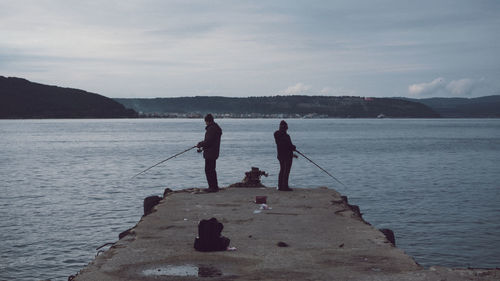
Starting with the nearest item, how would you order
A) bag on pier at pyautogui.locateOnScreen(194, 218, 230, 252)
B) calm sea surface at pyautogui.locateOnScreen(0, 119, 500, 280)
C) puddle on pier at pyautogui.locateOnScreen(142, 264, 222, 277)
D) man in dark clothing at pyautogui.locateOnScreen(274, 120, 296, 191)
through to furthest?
puddle on pier at pyautogui.locateOnScreen(142, 264, 222, 277), bag on pier at pyautogui.locateOnScreen(194, 218, 230, 252), man in dark clothing at pyautogui.locateOnScreen(274, 120, 296, 191), calm sea surface at pyautogui.locateOnScreen(0, 119, 500, 280)

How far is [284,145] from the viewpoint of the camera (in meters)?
14.8

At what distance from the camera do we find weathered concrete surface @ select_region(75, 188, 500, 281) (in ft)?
24.4

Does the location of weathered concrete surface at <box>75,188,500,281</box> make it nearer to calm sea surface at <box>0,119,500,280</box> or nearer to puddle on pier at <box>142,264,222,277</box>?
puddle on pier at <box>142,264,222,277</box>

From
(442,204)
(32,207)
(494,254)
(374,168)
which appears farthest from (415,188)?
(32,207)

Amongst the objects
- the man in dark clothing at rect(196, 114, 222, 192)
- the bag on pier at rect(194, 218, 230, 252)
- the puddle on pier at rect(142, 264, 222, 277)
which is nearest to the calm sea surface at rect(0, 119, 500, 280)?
the bag on pier at rect(194, 218, 230, 252)

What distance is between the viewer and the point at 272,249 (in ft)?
29.1

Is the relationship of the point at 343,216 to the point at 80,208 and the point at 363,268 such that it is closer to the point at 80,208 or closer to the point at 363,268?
the point at 363,268

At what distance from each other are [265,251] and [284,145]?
6302 millimetres

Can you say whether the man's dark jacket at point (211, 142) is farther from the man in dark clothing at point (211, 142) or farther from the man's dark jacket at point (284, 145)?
the man's dark jacket at point (284, 145)

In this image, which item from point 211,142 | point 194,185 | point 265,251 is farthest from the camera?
point 194,185

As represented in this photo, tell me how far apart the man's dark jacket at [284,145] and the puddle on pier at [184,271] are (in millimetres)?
7102

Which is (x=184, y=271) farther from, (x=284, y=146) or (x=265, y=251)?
(x=284, y=146)

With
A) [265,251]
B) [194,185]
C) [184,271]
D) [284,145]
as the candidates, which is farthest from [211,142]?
[194,185]

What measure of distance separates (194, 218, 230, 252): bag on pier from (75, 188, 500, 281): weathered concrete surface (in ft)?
0.43
